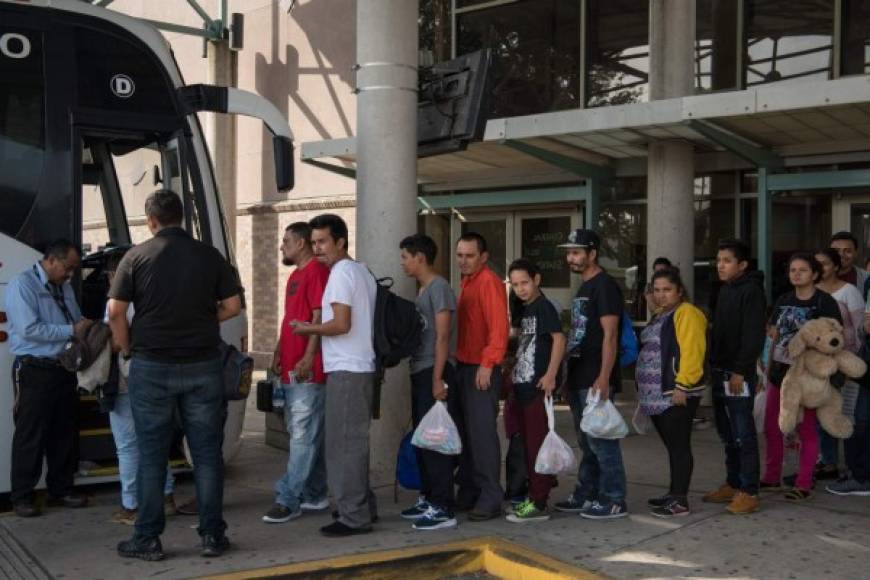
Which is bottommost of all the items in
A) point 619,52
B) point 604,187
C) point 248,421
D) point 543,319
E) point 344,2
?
point 248,421

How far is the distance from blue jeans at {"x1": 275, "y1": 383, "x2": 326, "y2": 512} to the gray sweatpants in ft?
1.30

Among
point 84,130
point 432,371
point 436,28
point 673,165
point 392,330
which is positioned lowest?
point 432,371

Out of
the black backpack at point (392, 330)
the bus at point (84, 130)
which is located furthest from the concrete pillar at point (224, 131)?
the black backpack at point (392, 330)

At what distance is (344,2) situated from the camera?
14805 millimetres

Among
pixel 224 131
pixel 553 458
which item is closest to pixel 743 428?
pixel 553 458

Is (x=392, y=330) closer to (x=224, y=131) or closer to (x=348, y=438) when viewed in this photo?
(x=348, y=438)

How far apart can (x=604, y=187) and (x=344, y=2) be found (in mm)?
5191

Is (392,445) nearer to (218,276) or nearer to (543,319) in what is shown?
(543,319)

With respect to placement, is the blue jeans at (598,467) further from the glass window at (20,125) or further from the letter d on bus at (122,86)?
the glass window at (20,125)

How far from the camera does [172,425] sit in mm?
5414

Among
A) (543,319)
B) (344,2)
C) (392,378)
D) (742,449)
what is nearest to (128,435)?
(392,378)

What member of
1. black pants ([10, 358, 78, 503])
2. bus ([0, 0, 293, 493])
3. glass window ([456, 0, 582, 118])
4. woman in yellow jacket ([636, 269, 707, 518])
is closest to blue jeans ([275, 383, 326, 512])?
bus ([0, 0, 293, 493])

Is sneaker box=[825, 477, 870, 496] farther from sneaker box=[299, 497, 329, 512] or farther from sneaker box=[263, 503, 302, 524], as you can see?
sneaker box=[263, 503, 302, 524]

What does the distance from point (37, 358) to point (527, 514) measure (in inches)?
127
